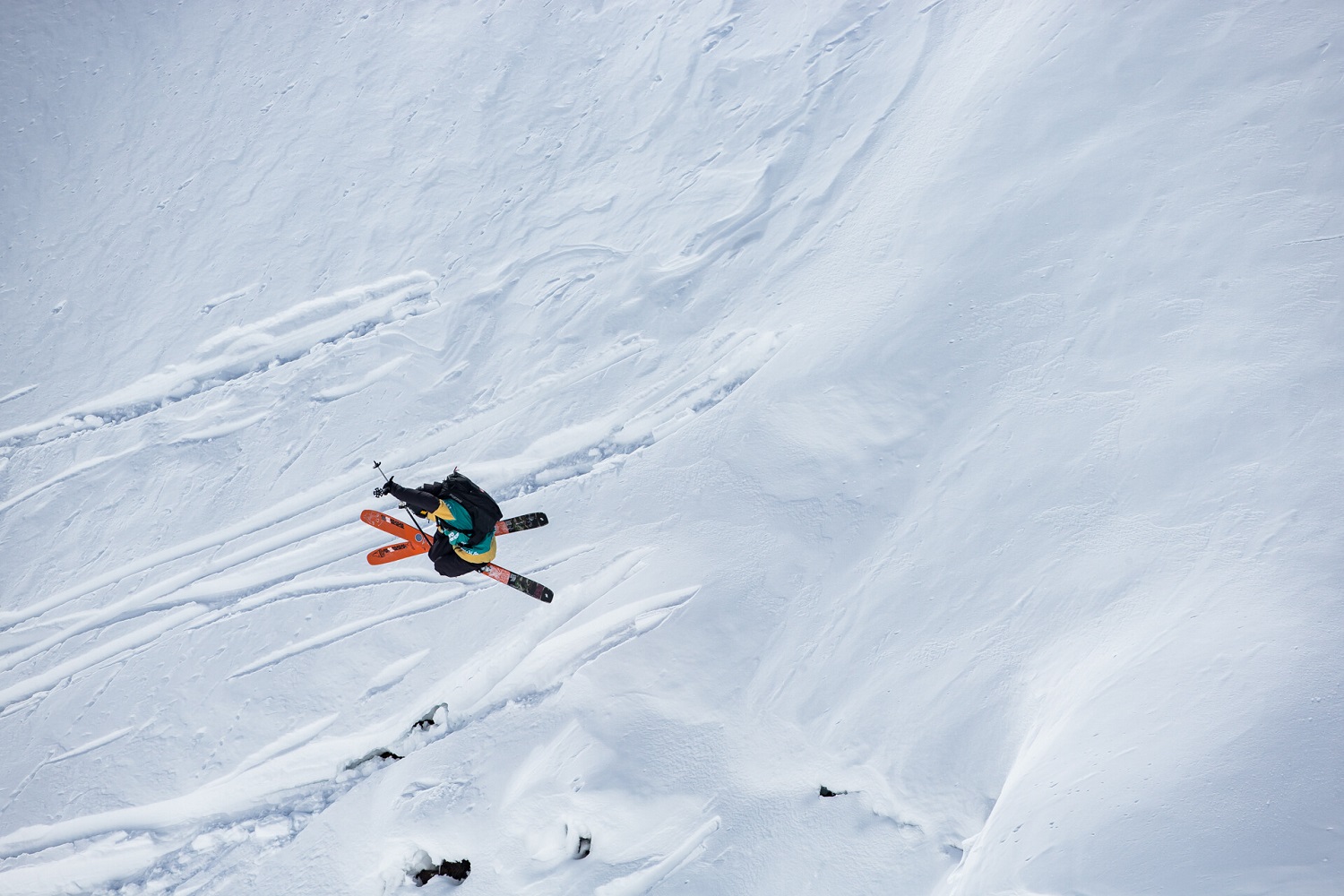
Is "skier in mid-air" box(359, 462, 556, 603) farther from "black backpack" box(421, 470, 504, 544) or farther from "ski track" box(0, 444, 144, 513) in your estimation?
"ski track" box(0, 444, 144, 513)

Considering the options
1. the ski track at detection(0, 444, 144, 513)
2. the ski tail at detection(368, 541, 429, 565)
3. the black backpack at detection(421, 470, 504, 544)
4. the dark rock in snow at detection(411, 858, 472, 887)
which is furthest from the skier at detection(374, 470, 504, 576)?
the ski track at detection(0, 444, 144, 513)

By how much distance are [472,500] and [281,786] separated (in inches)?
119

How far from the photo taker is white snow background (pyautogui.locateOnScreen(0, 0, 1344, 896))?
551 cm

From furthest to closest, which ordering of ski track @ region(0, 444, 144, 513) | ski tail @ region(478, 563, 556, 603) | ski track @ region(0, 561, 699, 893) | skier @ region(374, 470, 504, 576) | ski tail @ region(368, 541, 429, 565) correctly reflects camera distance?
ski track @ region(0, 444, 144, 513) < ski tail @ region(368, 541, 429, 565) < ski tail @ region(478, 563, 556, 603) < ski track @ region(0, 561, 699, 893) < skier @ region(374, 470, 504, 576)

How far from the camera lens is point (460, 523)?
5.91 metres

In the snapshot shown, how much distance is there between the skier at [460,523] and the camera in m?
5.72

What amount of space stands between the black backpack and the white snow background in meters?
1.13

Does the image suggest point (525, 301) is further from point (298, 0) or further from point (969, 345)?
point (298, 0)

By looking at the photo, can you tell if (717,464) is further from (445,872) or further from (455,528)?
(445,872)

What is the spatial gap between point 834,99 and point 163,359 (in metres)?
8.02

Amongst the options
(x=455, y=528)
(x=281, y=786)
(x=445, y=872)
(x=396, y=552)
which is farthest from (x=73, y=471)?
(x=445, y=872)

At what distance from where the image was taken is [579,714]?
Result: 20.7ft

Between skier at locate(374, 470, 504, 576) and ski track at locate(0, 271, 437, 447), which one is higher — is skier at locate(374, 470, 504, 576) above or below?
below

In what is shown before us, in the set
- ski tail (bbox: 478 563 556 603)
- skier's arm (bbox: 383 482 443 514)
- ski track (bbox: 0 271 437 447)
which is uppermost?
ski track (bbox: 0 271 437 447)
